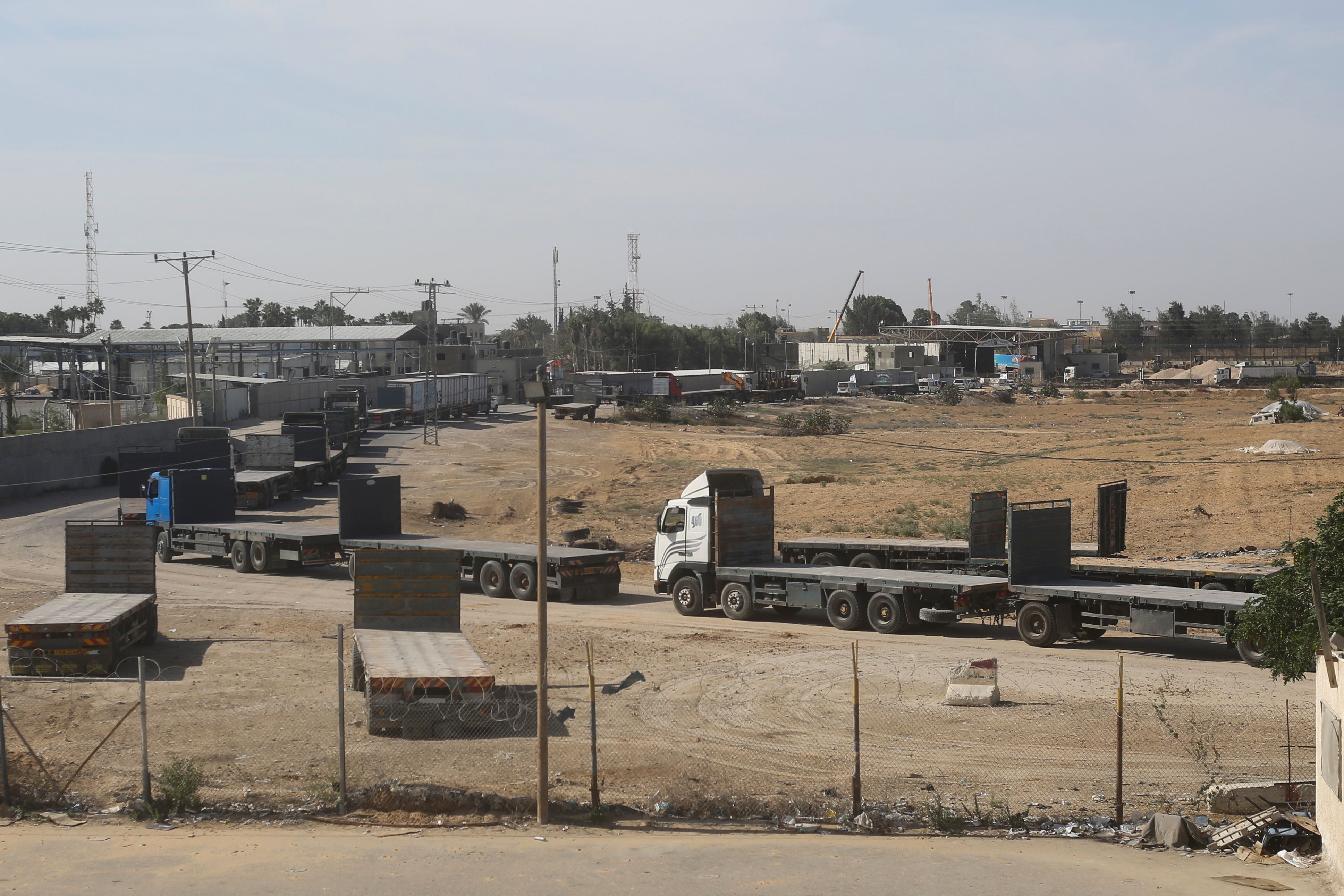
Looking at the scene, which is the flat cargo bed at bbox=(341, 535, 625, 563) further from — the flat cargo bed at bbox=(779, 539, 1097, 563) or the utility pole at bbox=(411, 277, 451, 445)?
the utility pole at bbox=(411, 277, 451, 445)

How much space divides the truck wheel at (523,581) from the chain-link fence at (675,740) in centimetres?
747

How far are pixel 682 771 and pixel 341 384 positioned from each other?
228 feet

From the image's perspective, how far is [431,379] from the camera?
7619 cm

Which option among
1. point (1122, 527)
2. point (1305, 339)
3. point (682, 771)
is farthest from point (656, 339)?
point (682, 771)

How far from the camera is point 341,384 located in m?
78.8

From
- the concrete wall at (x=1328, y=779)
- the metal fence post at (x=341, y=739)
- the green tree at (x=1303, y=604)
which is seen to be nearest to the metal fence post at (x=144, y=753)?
the metal fence post at (x=341, y=739)

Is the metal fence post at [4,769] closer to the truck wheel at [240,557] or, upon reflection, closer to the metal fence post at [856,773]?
the metal fence post at [856,773]

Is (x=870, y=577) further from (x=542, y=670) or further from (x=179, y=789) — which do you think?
(x=179, y=789)

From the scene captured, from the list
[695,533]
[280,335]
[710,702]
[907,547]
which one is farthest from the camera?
[280,335]

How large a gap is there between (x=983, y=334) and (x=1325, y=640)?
159 meters

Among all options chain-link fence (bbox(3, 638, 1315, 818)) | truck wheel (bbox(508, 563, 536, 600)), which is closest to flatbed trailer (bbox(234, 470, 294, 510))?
truck wheel (bbox(508, 563, 536, 600))

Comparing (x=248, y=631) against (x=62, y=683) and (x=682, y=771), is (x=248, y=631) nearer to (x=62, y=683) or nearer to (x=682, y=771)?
(x=62, y=683)

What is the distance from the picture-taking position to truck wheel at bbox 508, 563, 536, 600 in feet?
86.5

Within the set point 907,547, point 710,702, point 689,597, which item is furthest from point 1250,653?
A: point 689,597
